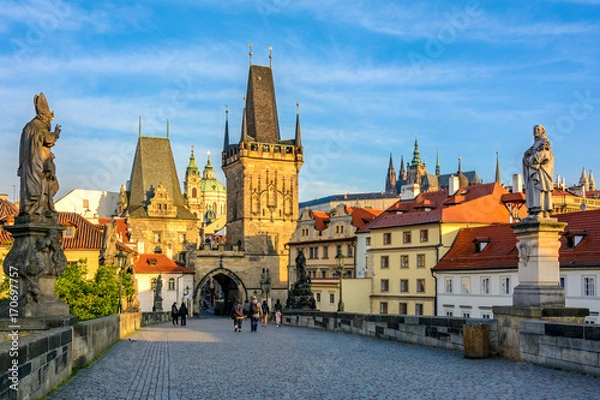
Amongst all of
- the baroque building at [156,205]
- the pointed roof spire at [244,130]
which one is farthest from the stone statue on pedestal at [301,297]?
the pointed roof spire at [244,130]

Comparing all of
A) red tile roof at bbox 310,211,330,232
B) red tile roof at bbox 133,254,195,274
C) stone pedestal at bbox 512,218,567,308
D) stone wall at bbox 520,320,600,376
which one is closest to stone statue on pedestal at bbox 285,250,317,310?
stone pedestal at bbox 512,218,567,308

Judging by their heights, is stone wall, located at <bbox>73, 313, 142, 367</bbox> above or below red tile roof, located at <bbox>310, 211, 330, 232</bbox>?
below

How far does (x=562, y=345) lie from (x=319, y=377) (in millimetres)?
4091

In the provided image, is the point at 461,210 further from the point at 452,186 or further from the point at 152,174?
the point at 152,174

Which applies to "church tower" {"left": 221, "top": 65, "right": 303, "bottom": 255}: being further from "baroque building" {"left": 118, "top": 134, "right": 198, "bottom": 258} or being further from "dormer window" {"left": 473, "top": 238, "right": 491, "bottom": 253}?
"dormer window" {"left": 473, "top": 238, "right": 491, "bottom": 253}

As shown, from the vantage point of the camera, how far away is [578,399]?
32.2 feet

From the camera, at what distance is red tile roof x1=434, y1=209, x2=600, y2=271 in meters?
39.3

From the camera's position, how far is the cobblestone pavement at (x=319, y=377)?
10.9 meters

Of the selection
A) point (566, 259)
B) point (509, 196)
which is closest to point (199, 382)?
point (566, 259)

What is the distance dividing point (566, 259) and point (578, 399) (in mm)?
31834

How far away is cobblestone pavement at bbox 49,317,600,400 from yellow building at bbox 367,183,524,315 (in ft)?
113

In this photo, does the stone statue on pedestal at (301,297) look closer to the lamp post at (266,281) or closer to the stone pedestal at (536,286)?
the stone pedestal at (536,286)

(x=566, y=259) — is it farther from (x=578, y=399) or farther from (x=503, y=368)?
(x=578, y=399)

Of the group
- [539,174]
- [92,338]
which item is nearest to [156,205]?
[92,338]
